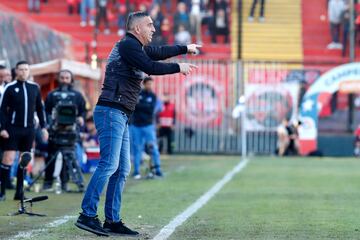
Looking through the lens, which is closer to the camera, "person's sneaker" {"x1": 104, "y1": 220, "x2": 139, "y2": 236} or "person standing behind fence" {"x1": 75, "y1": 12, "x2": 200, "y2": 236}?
"person standing behind fence" {"x1": 75, "y1": 12, "x2": 200, "y2": 236}

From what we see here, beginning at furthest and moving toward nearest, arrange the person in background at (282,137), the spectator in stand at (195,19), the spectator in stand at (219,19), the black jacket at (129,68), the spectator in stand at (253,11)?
the spectator in stand at (253,11) < the spectator in stand at (219,19) < the spectator in stand at (195,19) < the person in background at (282,137) < the black jacket at (129,68)

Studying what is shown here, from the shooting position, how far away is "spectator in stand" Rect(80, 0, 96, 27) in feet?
112

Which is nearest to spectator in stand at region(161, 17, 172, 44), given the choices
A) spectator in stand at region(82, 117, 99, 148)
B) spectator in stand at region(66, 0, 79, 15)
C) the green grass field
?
spectator in stand at region(66, 0, 79, 15)

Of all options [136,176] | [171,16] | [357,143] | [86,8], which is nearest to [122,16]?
[86,8]

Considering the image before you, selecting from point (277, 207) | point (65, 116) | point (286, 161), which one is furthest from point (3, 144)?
point (286, 161)

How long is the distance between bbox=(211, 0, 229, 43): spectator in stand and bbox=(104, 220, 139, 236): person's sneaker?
23.8 metres

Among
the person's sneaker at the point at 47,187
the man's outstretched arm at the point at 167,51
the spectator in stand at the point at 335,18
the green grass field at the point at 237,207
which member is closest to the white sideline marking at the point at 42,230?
the green grass field at the point at 237,207

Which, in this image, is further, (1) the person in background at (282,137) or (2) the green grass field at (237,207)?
(1) the person in background at (282,137)

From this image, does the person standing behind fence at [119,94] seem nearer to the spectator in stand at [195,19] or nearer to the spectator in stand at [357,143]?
the spectator in stand at [357,143]

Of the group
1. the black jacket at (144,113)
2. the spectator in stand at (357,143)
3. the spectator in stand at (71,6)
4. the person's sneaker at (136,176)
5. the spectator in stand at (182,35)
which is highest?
the spectator in stand at (71,6)

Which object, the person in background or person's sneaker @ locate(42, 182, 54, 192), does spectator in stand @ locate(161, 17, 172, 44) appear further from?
person's sneaker @ locate(42, 182, 54, 192)

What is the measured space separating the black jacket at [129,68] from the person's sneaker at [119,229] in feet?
3.56

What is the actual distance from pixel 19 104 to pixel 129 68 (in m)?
4.85

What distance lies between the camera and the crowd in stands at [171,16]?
33.2 meters
